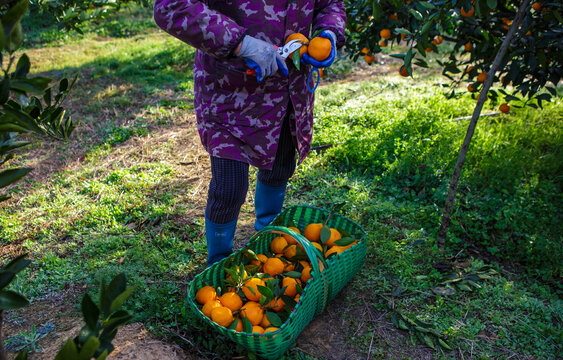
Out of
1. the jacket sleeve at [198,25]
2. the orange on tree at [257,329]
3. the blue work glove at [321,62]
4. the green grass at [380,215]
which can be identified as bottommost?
the green grass at [380,215]

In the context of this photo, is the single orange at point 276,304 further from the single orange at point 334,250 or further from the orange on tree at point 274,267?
the single orange at point 334,250

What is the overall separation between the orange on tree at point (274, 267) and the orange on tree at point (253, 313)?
0.71ft

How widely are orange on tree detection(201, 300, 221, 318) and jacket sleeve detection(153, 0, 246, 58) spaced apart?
1.06 m

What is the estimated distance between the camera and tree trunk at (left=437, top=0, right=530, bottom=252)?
6.81 ft

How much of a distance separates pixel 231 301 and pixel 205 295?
127 millimetres

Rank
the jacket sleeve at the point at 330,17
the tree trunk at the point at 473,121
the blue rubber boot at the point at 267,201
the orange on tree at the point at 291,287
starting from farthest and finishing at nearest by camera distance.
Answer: the blue rubber boot at the point at 267,201
the tree trunk at the point at 473,121
the jacket sleeve at the point at 330,17
the orange on tree at the point at 291,287

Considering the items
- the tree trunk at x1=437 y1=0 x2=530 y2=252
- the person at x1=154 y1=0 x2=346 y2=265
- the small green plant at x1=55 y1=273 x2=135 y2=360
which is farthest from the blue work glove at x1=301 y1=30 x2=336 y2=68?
the small green plant at x1=55 y1=273 x2=135 y2=360

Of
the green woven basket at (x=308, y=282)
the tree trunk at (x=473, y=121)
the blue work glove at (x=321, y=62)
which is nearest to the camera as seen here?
the green woven basket at (x=308, y=282)

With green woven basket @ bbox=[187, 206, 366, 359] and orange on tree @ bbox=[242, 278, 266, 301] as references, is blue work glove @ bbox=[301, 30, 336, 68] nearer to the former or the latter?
green woven basket @ bbox=[187, 206, 366, 359]

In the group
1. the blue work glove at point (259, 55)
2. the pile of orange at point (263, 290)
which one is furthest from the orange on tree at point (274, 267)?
the blue work glove at point (259, 55)

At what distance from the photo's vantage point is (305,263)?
6.62 feet

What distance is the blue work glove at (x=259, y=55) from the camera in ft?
5.29

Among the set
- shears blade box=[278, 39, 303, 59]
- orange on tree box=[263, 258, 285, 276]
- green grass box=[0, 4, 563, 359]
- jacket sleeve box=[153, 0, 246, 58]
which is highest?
jacket sleeve box=[153, 0, 246, 58]

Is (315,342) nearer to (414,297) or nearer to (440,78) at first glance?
(414,297)
